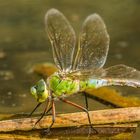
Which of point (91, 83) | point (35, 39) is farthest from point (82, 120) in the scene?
point (35, 39)

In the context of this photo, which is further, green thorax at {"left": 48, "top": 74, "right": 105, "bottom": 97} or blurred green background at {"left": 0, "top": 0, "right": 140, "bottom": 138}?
blurred green background at {"left": 0, "top": 0, "right": 140, "bottom": 138}

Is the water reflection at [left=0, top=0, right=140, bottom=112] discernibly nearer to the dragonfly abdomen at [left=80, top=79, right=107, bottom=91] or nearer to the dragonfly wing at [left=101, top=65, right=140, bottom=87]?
the dragonfly abdomen at [left=80, top=79, right=107, bottom=91]

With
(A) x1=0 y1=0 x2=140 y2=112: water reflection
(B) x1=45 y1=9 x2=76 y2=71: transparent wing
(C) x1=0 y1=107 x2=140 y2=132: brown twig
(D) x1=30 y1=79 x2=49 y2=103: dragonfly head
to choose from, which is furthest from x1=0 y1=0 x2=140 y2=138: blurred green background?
(C) x1=0 y1=107 x2=140 y2=132: brown twig

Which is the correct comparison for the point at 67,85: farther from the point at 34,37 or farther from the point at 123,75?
the point at 34,37

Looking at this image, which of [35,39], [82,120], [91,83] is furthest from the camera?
[35,39]

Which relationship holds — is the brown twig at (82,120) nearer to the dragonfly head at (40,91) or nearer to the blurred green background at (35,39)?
the dragonfly head at (40,91)

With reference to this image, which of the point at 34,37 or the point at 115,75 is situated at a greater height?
the point at 115,75

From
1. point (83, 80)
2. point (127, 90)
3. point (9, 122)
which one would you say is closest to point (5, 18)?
point (127, 90)

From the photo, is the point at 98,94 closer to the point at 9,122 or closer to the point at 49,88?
the point at 49,88
